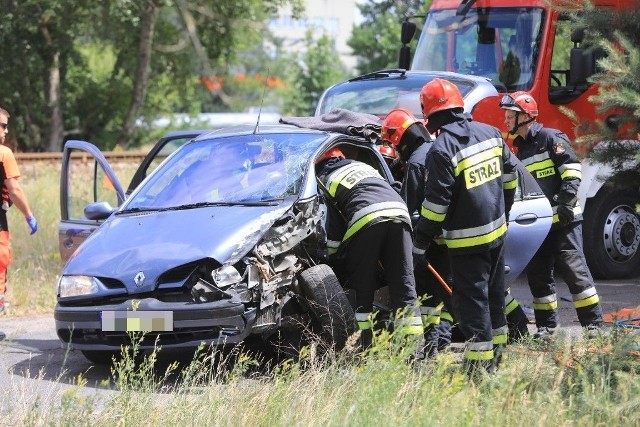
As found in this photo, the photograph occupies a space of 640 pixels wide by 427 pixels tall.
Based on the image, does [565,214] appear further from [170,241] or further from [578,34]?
[170,241]

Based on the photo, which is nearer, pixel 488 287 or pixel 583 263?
pixel 488 287

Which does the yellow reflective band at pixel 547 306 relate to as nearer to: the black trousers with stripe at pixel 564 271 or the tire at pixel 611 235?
the black trousers with stripe at pixel 564 271

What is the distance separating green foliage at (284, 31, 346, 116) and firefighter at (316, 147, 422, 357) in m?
41.2

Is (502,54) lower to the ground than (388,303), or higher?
higher

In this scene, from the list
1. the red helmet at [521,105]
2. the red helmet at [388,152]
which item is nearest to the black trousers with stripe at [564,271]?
the red helmet at [521,105]

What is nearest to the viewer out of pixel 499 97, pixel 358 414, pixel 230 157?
pixel 358 414

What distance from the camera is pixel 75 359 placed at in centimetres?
834

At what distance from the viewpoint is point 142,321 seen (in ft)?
22.8

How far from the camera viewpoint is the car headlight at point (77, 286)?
721 cm

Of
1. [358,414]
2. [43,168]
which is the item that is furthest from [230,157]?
[43,168]

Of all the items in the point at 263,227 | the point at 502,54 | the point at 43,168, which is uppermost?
the point at 502,54

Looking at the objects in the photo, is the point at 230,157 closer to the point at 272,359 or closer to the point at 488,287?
the point at 272,359

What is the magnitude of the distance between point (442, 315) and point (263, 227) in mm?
1456

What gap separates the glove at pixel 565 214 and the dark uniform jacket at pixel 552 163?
47mm
